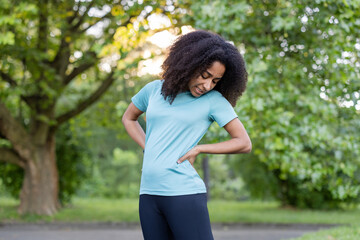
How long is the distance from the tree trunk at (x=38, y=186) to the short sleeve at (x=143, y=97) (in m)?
10.4

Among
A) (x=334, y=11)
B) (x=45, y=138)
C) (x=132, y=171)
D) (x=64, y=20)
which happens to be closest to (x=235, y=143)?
(x=334, y=11)

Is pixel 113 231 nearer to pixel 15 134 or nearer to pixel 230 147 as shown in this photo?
pixel 15 134

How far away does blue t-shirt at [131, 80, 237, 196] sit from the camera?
2.28m

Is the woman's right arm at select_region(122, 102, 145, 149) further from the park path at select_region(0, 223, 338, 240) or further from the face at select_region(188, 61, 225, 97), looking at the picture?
the park path at select_region(0, 223, 338, 240)

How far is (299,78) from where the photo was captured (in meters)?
7.19

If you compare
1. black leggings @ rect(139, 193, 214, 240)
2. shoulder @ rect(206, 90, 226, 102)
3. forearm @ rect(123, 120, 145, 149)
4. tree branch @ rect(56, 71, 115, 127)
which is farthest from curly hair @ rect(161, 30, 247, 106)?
tree branch @ rect(56, 71, 115, 127)

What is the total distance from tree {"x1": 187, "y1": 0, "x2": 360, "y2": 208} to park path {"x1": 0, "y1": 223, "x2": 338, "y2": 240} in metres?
2.96

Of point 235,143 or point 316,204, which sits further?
point 316,204

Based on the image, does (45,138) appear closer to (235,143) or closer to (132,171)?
(235,143)

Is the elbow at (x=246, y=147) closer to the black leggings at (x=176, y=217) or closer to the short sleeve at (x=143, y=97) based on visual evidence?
the black leggings at (x=176, y=217)

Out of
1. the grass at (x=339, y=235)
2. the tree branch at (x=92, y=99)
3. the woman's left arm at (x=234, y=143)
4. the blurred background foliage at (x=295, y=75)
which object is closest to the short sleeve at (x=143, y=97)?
the woman's left arm at (x=234, y=143)

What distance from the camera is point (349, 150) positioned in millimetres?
7117

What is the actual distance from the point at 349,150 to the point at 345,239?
4.41ft

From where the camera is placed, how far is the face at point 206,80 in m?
2.38
